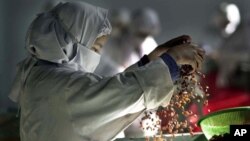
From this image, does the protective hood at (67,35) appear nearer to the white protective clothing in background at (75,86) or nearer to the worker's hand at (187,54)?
the white protective clothing in background at (75,86)

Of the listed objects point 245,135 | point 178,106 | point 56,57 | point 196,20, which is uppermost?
point 196,20

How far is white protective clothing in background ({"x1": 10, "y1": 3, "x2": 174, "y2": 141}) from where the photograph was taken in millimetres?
1522

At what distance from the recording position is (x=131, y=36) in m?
3.85

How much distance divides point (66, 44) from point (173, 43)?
0.41m

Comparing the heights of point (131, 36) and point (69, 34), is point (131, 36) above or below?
above

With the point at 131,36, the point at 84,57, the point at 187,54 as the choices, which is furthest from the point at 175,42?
the point at 131,36

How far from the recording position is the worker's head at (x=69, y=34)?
5.60 ft

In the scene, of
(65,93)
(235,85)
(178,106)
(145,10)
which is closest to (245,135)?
(178,106)

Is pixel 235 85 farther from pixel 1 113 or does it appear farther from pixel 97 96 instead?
pixel 97 96

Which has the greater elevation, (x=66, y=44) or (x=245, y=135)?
(x=66, y=44)

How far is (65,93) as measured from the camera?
1612mm

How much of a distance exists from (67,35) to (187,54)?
484 millimetres

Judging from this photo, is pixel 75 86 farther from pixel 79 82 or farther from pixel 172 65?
pixel 172 65

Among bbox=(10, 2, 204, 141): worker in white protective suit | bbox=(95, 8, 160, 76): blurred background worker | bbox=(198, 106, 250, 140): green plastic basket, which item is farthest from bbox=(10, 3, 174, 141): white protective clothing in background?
bbox=(95, 8, 160, 76): blurred background worker
